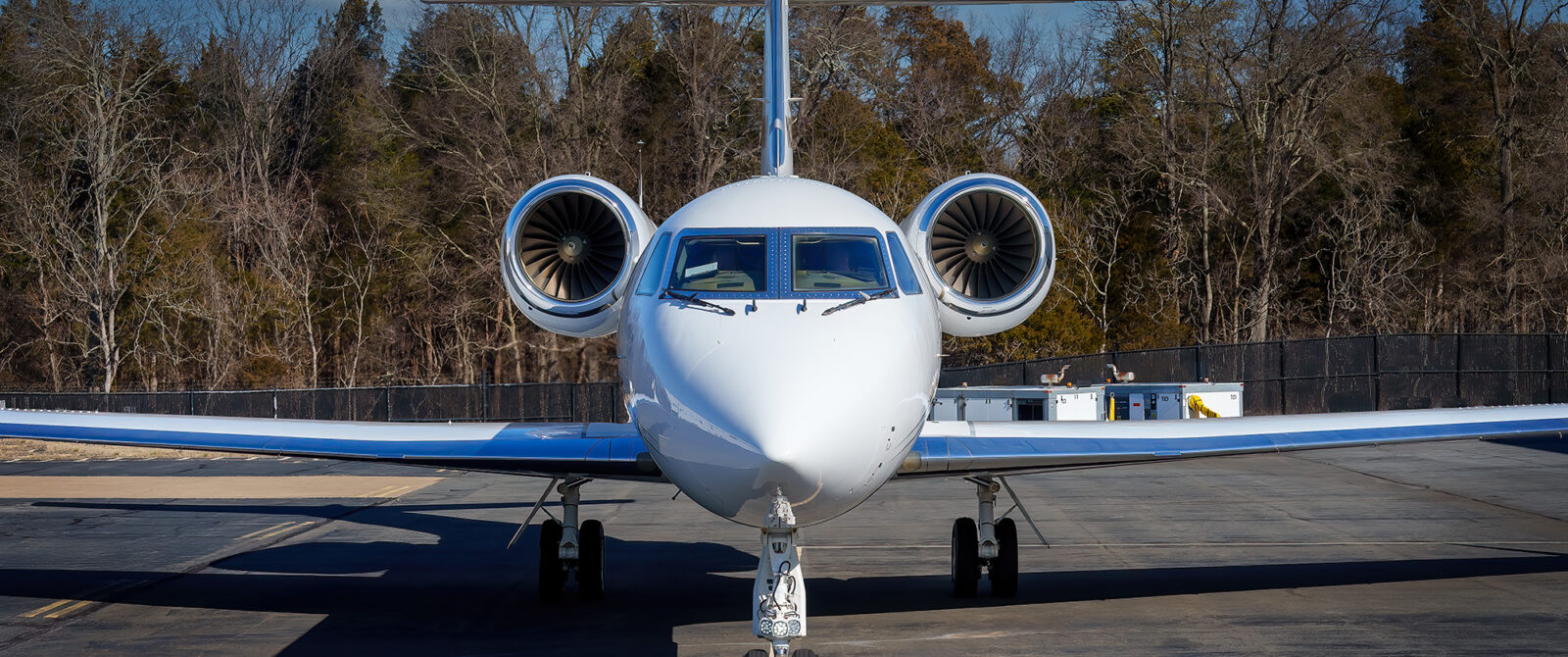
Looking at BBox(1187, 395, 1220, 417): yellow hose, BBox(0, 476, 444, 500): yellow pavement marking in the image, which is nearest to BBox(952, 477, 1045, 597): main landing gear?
BBox(0, 476, 444, 500): yellow pavement marking

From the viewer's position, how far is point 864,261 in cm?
793

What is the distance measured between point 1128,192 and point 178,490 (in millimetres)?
33542

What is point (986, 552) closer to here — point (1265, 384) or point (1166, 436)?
point (1166, 436)

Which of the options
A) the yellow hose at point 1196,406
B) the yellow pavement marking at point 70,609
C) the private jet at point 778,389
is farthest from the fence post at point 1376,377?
the yellow pavement marking at point 70,609

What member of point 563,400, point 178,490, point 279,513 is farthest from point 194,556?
point 563,400

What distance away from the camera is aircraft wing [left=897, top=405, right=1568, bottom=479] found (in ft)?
28.6

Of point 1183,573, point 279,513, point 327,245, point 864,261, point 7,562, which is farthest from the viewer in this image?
point 327,245

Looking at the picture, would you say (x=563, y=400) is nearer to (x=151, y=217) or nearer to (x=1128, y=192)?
(x=151, y=217)

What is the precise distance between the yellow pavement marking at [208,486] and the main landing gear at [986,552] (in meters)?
11.7

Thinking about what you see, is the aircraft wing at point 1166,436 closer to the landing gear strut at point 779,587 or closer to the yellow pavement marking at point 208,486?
the landing gear strut at point 779,587

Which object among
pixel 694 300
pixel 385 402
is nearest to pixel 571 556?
pixel 694 300

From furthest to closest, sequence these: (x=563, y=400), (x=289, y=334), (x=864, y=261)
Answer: (x=289, y=334) → (x=563, y=400) → (x=864, y=261)

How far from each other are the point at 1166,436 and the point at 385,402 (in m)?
28.3

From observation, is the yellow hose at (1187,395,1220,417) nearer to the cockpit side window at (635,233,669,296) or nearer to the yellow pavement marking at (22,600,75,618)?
the cockpit side window at (635,233,669,296)
